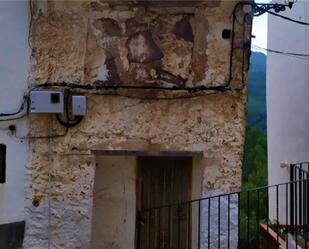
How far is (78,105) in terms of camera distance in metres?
5.22

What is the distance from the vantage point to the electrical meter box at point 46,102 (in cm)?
517

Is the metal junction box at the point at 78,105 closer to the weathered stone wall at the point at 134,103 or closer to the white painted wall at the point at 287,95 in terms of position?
the weathered stone wall at the point at 134,103

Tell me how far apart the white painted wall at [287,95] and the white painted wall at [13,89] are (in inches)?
153

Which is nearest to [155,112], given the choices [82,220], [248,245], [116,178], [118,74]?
[118,74]

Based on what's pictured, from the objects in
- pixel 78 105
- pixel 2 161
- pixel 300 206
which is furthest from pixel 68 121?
pixel 300 206

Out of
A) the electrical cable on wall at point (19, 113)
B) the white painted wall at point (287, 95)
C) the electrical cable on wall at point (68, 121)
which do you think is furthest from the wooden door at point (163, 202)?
the white painted wall at point (287, 95)

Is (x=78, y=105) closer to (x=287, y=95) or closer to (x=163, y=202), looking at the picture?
(x=163, y=202)

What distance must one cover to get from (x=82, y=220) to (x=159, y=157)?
4.04ft

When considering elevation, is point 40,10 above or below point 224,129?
above

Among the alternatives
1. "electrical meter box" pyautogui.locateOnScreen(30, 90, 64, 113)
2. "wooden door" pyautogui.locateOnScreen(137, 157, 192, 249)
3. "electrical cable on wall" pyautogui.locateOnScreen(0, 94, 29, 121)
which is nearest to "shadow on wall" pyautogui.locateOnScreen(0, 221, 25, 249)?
"electrical cable on wall" pyautogui.locateOnScreen(0, 94, 29, 121)

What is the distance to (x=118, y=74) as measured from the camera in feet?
17.6

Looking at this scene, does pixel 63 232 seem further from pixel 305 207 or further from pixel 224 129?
pixel 305 207

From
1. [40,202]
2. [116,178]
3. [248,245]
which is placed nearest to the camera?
[40,202]

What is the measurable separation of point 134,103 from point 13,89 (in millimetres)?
1358
